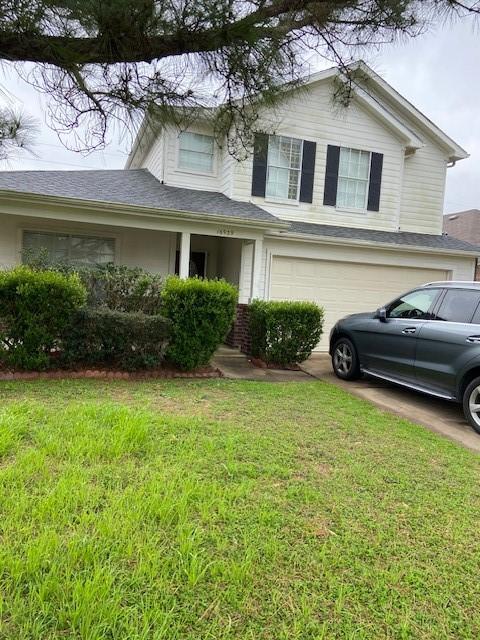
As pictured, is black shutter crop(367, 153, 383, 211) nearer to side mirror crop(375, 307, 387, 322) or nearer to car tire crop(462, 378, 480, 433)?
side mirror crop(375, 307, 387, 322)

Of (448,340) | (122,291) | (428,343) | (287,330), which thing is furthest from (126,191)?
(448,340)

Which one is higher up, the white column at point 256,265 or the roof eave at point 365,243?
the roof eave at point 365,243

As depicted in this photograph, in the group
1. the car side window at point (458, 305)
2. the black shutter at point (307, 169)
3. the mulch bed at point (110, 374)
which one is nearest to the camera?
the car side window at point (458, 305)

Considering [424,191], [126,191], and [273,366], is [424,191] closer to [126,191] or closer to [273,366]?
[273,366]

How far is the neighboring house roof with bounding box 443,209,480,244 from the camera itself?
929 inches

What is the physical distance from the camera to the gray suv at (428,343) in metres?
5.31

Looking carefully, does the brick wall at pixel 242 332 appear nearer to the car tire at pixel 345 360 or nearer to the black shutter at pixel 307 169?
the car tire at pixel 345 360

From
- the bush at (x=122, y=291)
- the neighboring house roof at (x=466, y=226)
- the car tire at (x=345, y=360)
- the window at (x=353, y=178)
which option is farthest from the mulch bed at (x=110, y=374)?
the neighboring house roof at (x=466, y=226)

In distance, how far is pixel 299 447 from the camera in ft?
13.5

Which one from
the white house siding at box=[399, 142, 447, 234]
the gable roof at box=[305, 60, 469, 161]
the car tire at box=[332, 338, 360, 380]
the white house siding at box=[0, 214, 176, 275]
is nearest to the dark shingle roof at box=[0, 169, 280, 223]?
the white house siding at box=[0, 214, 176, 275]

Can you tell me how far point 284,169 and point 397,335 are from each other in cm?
617

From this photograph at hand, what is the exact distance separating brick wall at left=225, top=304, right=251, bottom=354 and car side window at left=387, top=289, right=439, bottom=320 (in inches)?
121

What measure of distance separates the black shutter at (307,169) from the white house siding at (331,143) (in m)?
0.13

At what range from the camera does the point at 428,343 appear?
5867 millimetres
